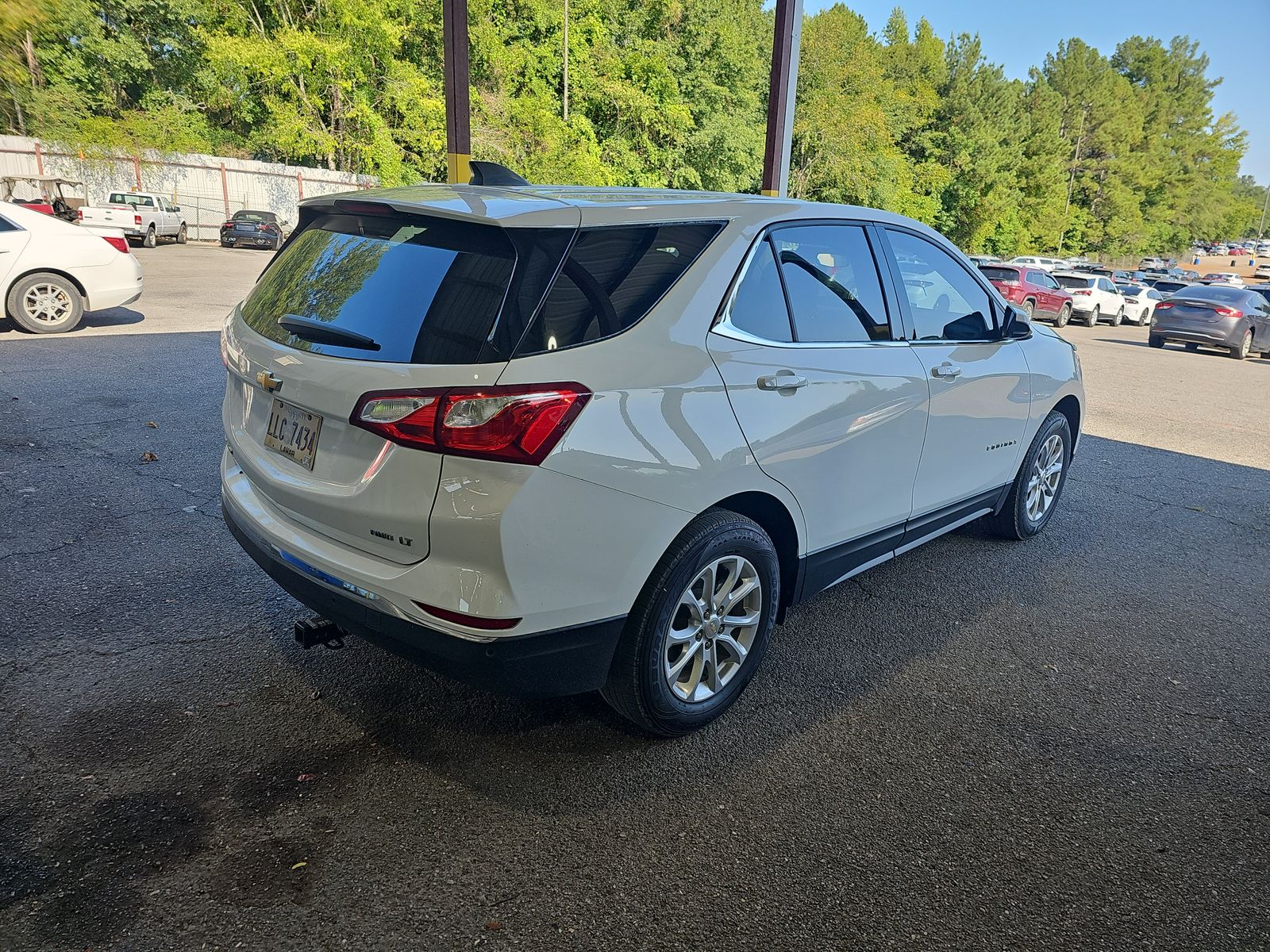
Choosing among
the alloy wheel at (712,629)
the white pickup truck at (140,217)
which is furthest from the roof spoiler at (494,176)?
the white pickup truck at (140,217)

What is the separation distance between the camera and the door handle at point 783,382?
312 centimetres

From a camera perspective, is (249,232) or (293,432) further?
(249,232)

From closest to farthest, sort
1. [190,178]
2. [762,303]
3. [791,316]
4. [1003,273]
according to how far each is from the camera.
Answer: [762,303], [791,316], [1003,273], [190,178]

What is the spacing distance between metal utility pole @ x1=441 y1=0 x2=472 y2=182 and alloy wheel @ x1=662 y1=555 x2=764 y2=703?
6.04 meters

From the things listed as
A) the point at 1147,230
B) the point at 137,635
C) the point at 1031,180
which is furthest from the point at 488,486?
the point at 1147,230

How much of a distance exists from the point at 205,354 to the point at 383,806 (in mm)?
8249

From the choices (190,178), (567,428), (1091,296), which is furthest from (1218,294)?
(190,178)

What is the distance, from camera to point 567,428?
2518 millimetres

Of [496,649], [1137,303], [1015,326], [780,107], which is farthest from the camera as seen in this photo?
[1137,303]

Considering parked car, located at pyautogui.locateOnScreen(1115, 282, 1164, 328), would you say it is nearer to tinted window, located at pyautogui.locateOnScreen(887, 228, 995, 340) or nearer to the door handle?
tinted window, located at pyautogui.locateOnScreen(887, 228, 995, 340)

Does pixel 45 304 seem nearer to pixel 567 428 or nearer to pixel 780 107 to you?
pixel 780 107

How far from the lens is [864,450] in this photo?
3609 millimetres

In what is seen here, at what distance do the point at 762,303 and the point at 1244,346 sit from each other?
67.4 feet

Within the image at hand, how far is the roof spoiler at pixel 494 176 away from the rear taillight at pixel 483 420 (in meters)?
1.51
